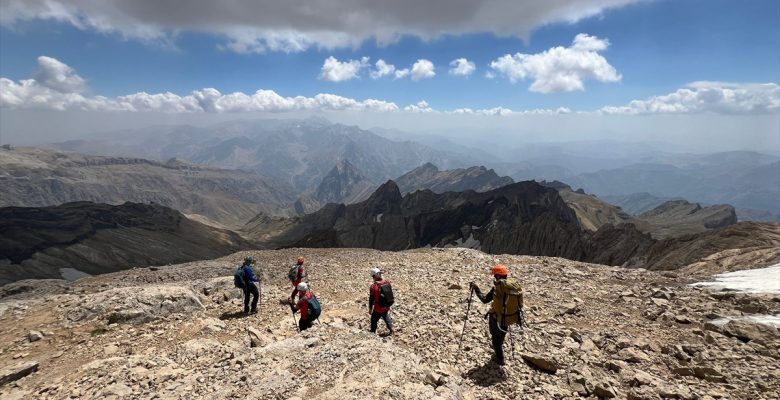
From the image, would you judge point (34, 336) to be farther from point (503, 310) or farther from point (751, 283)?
point (751, 283)

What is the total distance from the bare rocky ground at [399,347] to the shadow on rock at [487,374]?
50mm

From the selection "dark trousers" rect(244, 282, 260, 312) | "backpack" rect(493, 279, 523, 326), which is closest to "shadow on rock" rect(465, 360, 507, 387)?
"backpack" rect(493, 279, 523, 326)

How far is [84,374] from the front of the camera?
11.7 meters

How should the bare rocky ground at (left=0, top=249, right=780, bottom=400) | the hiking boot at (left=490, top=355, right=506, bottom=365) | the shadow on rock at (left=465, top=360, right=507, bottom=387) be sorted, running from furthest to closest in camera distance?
1. the hiking boot at (left=490, top=355, right=506, bottom=365)
2. the shadow on rock at (left=465, top=360, right=507, bottom=387)
3. the bare rocky ground at (left=0, top=249, right=780, bottom=400)

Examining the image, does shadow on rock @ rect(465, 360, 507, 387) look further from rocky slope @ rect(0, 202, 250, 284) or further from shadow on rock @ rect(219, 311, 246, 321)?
rocky slope @ rect(0, 202, 250, 284)

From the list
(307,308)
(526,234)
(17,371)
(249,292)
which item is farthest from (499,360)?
(526,234)

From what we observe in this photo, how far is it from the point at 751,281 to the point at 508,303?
1762cm

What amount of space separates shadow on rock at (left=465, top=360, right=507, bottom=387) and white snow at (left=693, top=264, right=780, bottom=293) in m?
15.1

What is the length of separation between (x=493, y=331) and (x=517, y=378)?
135 centimetres

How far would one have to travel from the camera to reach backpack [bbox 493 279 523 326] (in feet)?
37.4

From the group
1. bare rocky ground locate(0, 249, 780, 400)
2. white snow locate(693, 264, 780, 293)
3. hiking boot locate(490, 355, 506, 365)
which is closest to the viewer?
bare rocky ground locate(0, 249, 780, 400)

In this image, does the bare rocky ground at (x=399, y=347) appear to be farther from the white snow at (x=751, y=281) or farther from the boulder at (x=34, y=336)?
the white snow at (x=751, y=281)

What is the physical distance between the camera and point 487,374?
36.1ft

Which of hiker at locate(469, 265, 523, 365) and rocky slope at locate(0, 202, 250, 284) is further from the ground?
hiker at locate(469, 265, 523, 365)
